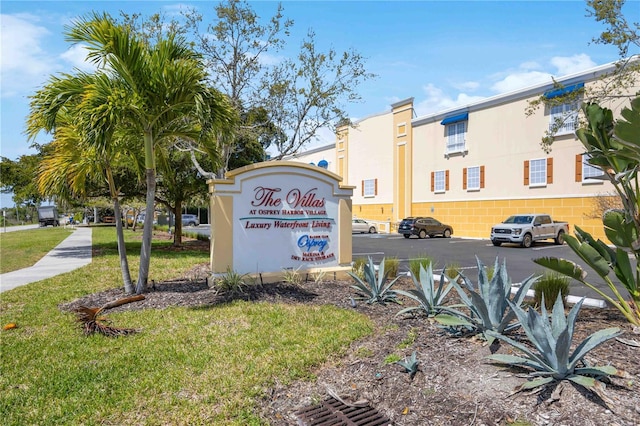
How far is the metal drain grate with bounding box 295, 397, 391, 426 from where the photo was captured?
356 cm

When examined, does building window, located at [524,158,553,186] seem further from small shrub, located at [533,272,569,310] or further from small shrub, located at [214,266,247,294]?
small shrub, located at [214,266,247,294]

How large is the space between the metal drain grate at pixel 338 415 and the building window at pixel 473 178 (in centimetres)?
2776

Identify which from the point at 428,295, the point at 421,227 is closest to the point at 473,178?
the point at 421,227

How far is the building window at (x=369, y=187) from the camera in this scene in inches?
1489

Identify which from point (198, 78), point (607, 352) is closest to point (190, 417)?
point (607, 352)

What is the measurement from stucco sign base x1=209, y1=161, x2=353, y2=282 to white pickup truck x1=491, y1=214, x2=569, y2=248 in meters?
15.2

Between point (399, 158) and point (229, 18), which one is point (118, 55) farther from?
point (399, 158)

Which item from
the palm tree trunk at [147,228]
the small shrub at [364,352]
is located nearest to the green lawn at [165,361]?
the small shrub at [364,352]

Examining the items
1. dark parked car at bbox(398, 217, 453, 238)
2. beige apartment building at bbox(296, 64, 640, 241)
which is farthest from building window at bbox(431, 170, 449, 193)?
dark parked car at bbox(398, 217, 453, 238)

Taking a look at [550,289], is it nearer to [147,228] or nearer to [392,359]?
[392,359]

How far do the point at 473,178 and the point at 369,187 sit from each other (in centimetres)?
1068

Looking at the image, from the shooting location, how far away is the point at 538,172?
26.0 meters

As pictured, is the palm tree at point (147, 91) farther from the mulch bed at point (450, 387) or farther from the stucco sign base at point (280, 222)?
the mulch bed at point (450, 387)

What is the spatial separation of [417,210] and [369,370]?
A: 3031 centimetres
